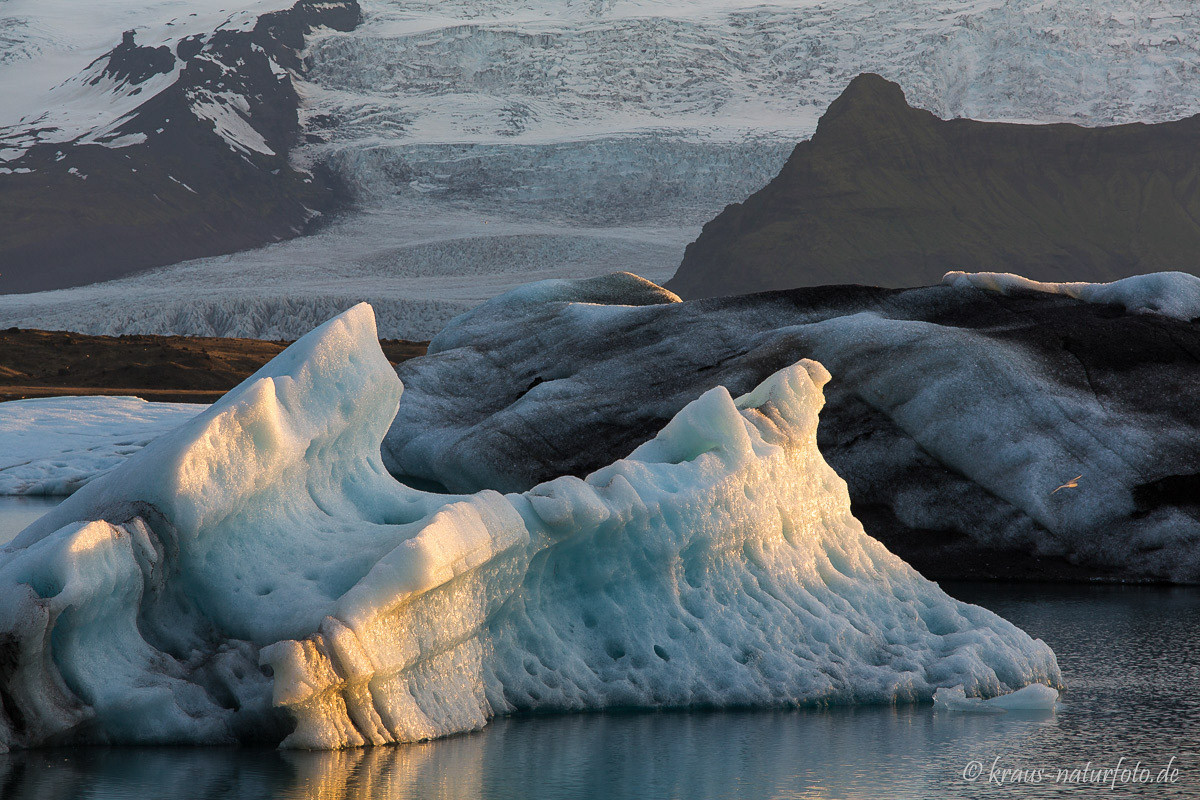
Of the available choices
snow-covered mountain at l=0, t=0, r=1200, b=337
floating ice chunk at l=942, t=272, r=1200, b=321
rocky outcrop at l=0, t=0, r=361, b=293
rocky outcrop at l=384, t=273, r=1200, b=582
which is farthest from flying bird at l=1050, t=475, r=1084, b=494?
rocky outcrop at l=0, t=0, r=361, b=293

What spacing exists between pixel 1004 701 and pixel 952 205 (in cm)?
8601

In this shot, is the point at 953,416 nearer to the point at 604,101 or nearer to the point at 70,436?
the point at 70,436

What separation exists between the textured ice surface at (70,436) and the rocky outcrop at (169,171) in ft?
211

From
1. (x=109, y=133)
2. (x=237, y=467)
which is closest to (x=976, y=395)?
(x=237, y=467)

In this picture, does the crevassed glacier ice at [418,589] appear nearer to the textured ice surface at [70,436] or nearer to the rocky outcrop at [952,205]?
the textured ice surface at [70,436]

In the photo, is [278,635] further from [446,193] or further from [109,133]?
[109,133]

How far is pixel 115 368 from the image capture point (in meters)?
34.5

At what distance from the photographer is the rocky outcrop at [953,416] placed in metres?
11.9

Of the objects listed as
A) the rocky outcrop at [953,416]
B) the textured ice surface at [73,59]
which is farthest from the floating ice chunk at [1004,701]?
the textured ice surface at [73,59]

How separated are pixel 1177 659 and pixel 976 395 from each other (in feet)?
14.0

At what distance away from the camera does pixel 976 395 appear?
12.3 meters

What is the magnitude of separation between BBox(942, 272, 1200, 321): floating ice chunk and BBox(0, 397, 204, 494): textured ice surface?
13.5m

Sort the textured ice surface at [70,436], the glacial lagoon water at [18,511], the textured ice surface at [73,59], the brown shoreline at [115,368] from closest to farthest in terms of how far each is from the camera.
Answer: the glacial lagoon water at [18,511], the textured ice surface at [70,436], the brown shoreline at [115,368], the textured ice surface at [73,59]

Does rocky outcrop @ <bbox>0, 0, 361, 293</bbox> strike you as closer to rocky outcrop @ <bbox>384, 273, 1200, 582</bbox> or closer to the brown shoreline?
the brown shoreline
